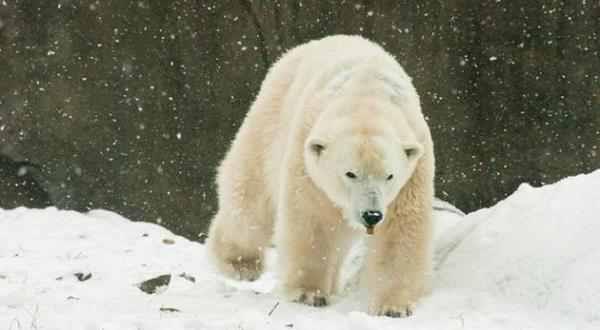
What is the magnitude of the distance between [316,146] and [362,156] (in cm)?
32

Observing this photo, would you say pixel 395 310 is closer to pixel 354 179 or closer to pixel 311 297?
pixel 311 297

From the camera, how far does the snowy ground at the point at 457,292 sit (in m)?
4.18

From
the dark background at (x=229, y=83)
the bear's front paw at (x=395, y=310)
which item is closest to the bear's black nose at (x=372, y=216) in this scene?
the bear's front paw at (x=395, y=310)

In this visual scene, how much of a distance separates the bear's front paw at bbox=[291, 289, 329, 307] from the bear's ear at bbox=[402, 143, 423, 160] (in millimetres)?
902

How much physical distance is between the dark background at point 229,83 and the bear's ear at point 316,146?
4.99 meters

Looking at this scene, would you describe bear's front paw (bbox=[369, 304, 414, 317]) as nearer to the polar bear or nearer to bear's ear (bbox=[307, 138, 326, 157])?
the polar bear

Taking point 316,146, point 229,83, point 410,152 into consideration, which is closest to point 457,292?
point 410,152

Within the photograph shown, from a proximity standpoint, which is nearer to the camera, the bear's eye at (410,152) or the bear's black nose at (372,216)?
the bear's black nose at (372,216)

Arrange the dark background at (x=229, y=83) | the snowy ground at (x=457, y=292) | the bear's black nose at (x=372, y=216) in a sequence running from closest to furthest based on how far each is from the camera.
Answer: the snowy ground at (x=457, y=292) < the bear's black nose at (x=372, y=216) < the dark background at (x=229, y=83)

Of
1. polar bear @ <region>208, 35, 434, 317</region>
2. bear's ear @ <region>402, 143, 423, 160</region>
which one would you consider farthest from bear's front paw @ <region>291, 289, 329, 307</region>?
bear's ear @ <region>402, 143, 423, 160</region>

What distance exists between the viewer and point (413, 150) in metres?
4.66

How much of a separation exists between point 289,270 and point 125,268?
2.12m

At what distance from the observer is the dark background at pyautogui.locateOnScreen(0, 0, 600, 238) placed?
31.1 feet

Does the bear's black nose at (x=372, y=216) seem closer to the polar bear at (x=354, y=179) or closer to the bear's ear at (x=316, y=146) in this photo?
the polar bear at (x=354, y=179)
